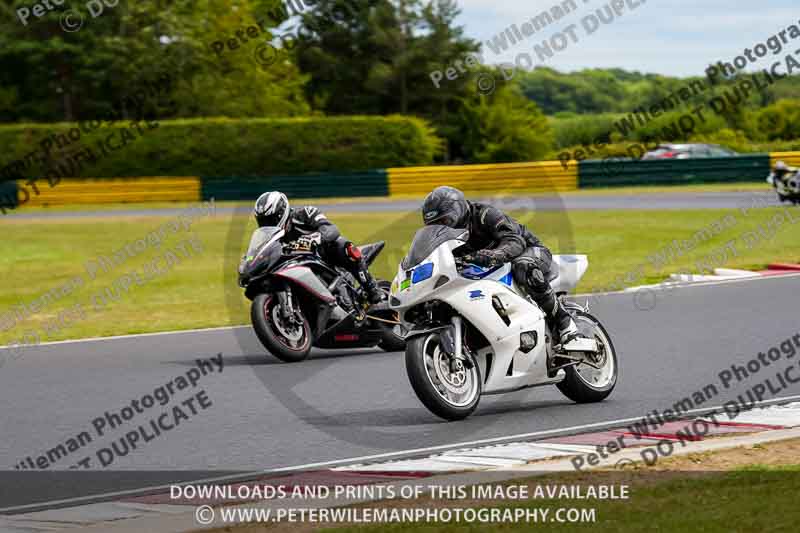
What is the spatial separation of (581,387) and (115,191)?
33.1 meters

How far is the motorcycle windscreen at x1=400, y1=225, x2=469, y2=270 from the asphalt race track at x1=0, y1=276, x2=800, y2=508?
1059 millimetres

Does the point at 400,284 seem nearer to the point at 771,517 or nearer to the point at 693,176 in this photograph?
the point at 771,517

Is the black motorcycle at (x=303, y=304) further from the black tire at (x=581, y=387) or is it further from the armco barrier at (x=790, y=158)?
the armco barrier at (x=790, y=158)

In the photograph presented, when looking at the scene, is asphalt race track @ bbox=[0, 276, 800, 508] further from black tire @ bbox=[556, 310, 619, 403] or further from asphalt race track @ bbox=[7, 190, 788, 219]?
asphalt race track @ bbox=[7, 190, 788, 219]

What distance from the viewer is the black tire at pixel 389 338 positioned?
1249 cm

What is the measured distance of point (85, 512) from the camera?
21.7ft

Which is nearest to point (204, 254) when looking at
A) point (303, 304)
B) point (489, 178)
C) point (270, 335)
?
point (303, 304)

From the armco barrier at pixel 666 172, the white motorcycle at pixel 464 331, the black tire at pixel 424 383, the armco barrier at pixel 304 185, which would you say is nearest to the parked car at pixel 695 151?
the armco barrier at pixel 666 172

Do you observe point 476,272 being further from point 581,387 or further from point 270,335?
point 270,335

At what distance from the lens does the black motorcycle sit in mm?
11852

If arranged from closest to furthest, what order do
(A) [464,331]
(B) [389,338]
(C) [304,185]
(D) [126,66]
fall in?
(A) [464,331] → (B) [389,338] → (C) [304,185] → (D) [126,66]

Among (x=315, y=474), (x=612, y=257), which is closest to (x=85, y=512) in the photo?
(x=315, y=474)

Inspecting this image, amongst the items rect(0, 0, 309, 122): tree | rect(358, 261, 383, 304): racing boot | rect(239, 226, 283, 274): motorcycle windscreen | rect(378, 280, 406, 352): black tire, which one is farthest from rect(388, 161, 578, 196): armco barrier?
rect(239, 226, 283, 274): motorcycle windscreen

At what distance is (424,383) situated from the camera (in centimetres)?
838
